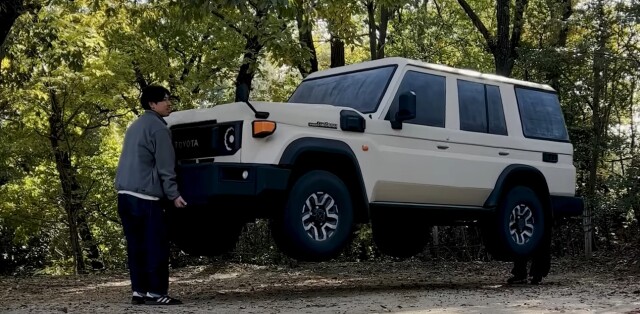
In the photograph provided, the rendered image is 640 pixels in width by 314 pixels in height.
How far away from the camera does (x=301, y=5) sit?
1057 cm

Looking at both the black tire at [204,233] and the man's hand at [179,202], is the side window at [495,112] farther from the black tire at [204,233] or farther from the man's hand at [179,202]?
the man's hand at [179,202]

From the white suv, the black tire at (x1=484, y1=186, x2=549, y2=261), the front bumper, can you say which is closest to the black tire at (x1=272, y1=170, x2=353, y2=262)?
the white suv

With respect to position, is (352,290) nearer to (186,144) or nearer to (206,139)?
(186,144)

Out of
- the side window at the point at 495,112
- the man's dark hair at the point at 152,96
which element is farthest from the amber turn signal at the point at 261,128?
the side window at the point at 495,112

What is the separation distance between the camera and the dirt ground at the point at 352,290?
743cm

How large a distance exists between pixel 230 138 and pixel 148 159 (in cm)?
85

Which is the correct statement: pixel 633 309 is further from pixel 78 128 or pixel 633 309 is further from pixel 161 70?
pixel 78 128

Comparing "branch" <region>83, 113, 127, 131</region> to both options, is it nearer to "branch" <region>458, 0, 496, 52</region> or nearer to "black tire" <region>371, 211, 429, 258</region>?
"branch" <region>458, 0, 496, 52</region>

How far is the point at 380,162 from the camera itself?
25.8ft

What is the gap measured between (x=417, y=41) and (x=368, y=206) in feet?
38.8

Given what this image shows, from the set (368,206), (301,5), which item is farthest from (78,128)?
(368,206)

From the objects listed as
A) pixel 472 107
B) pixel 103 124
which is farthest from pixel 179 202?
pixel 103 124

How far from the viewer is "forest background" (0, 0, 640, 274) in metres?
13.6

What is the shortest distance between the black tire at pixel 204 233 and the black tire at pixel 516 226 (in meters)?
3.03
